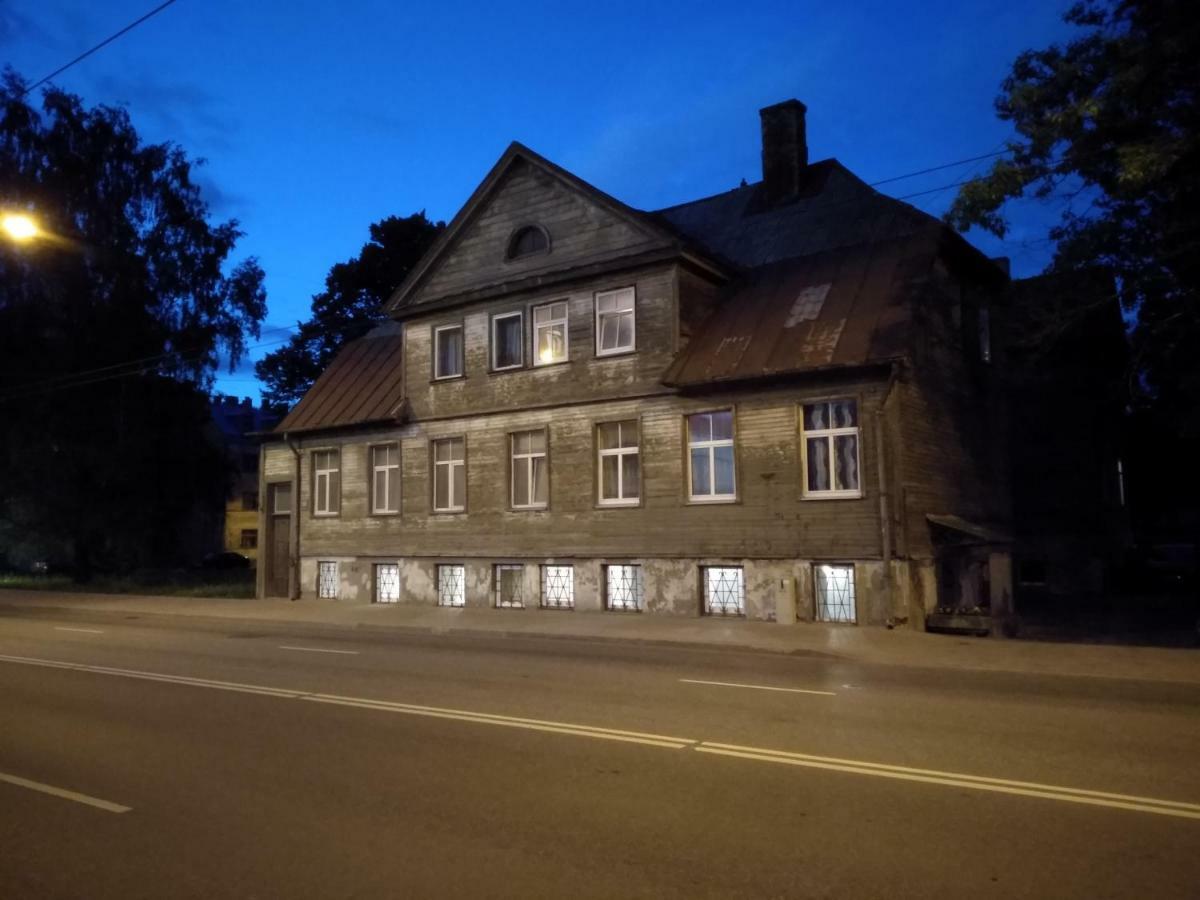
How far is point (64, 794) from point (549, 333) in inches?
694

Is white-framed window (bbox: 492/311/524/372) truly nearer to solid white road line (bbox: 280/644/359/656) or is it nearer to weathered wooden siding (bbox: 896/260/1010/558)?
weathered wooden siding (bbox: 896/260/1010/558)

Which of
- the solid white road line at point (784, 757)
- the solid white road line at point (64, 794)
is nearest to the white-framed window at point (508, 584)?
the solid white road line at point (784, 757)

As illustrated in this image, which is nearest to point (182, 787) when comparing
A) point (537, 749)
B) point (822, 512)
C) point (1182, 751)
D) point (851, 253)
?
point (537, 749)

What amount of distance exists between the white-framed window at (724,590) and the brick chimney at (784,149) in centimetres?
1032

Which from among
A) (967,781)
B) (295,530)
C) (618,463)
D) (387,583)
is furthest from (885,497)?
(295,530)

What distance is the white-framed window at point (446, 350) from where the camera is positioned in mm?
24969

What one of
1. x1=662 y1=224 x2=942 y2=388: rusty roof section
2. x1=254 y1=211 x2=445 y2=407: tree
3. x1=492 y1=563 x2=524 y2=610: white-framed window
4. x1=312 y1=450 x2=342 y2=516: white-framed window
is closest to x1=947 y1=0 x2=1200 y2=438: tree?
x1=662 y1=224 x2=942 y2=388: rusty roof section

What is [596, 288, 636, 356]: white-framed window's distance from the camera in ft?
71.3

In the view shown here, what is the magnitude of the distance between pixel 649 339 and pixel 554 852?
16875 mm

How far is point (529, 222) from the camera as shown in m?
23.6

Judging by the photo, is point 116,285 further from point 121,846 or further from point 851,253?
point 121,846

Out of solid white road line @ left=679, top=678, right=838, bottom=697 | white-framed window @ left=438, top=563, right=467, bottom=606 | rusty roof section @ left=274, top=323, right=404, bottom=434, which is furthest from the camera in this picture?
rusty roof section @ left=274, top=323, right=404, bottom=434

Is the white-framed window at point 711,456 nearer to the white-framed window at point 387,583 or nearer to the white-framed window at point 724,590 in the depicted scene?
the white-framed window at point 724,590

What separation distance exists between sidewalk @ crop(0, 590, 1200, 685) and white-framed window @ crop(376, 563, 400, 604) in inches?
44.5
